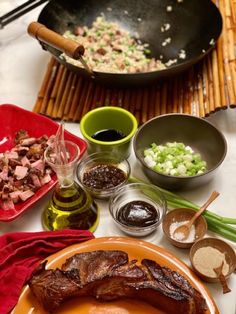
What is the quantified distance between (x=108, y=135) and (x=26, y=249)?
1.61 feet

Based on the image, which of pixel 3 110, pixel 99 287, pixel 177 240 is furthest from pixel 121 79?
pixel 99 287

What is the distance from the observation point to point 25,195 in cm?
140

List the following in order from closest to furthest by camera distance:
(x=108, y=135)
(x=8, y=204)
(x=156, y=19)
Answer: (x=8, y=204) < (x=108, y=135) < (x=156, y=19)

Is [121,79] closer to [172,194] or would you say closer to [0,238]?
[172,194]

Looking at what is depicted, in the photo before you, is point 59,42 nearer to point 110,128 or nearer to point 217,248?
point 110,128

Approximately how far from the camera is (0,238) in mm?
1324

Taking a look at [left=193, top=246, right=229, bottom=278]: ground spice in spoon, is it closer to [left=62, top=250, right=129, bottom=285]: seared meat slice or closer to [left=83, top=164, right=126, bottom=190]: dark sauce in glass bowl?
[left=62, top=250, right=129, bottom=285]: seared meat slice

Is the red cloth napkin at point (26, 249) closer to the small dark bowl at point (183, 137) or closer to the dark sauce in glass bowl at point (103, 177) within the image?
the dark sauce in glass bowl at point (103, 177)

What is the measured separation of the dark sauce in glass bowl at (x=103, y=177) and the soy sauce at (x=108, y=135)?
108 millimetres

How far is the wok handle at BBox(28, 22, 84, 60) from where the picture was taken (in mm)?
1484

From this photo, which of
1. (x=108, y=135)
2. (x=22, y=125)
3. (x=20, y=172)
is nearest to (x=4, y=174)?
(x=20, y=172)

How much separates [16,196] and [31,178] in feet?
0.24

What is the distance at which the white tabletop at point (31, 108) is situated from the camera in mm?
1360

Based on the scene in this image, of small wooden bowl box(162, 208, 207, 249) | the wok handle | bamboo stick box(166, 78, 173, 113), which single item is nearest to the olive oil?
small wooden bowl box(162, 208, 207, 249)
